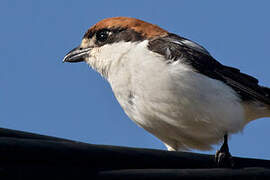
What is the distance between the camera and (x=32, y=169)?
196 cm

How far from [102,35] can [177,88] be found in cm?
146

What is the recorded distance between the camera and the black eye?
5.23 meters

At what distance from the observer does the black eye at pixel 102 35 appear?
5.23 metres

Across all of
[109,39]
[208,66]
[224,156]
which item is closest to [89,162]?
[224,156]

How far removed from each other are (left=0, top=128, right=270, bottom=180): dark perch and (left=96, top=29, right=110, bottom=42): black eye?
2927 mm

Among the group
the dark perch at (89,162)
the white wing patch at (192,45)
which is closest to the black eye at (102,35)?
the white wing patch at (192,45)

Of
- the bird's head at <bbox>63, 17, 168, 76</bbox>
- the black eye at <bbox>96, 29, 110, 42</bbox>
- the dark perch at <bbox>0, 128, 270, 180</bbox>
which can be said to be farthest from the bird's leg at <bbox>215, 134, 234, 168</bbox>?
the black eye at <bbox>96, 29, 110, 42</bbox>

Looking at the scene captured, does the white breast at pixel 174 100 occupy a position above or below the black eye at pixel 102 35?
below

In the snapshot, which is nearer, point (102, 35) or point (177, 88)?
point (177, 88)

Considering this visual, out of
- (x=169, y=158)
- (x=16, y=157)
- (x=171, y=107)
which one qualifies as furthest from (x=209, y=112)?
(x=16, y=157)

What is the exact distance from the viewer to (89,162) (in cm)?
210

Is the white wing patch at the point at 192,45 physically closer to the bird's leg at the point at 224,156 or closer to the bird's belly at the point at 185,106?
the bird's belly at the point at 185,106

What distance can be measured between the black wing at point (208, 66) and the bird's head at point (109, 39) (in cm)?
26

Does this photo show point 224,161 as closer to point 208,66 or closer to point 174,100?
point 174,100
